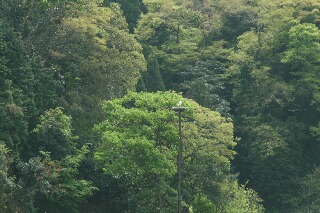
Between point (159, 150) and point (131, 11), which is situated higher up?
point (159, 150)

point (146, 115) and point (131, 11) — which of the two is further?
point (131, 11)

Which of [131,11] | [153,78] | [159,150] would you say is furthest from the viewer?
[131,11]

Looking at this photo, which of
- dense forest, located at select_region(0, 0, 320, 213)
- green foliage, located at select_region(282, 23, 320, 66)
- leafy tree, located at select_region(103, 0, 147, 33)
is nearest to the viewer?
dense forest, located at select_region(0, 0, 320, 213)

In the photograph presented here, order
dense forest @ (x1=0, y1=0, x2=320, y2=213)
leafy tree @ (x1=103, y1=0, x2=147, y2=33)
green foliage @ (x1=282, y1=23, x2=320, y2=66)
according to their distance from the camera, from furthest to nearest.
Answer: leafy tree @ (x1=103, y1=0, x2=147, y2=33) → green foliage @ (x1=282, y1=23, x2=320, y2=66) → dense forest @ (x1=0, y1=0, x2=320, y2=213)

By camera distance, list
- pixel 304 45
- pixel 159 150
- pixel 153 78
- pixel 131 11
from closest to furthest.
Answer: pixel 159 150 < pixel 304 45 < pixel 153 78 < pixel 131 11

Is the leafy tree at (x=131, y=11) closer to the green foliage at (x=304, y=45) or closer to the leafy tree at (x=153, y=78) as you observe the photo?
the leafy tree at (x=153, y=78)

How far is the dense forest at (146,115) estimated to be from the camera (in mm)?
34156

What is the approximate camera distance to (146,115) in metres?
34.7

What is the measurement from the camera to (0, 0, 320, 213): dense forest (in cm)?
3416

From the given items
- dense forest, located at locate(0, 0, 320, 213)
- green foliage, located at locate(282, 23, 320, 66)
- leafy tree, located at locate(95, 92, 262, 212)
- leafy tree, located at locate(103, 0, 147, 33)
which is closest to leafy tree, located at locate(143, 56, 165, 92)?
dense forest, located at locate(0, 0, 320, 213)

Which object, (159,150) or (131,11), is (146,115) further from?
(131,11)

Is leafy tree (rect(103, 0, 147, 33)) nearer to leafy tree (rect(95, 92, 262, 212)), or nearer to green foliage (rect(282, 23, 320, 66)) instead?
green foliage (rect(282, 23, 320, 66))

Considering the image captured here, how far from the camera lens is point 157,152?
33844 mm

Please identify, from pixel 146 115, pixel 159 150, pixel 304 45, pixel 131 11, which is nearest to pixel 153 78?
pixel 131 11
